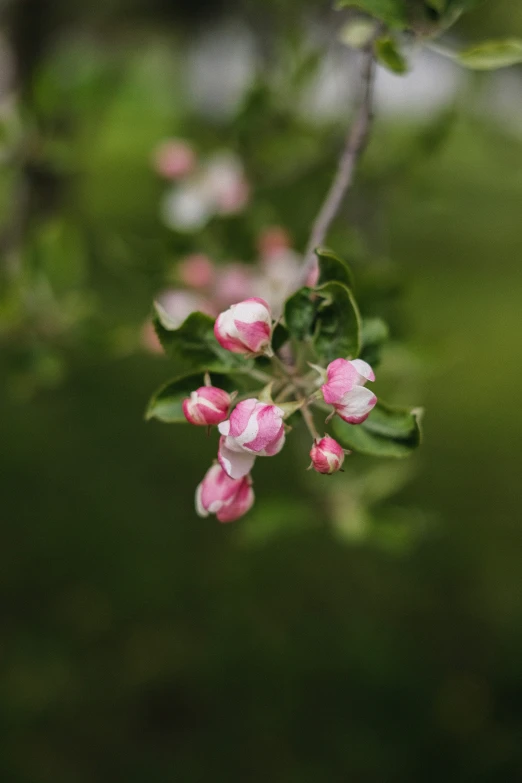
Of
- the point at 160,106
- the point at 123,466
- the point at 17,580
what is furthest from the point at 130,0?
the point at 160,106

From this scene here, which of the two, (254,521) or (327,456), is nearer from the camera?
(327,456)

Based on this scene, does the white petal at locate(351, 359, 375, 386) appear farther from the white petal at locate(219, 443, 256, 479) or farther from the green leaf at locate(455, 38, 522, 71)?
the green leaf at locate(455, 38, 522, 71)

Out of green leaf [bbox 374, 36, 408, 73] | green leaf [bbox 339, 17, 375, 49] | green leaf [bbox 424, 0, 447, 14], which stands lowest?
green leaf [bbox 374, 36, 408, 73]

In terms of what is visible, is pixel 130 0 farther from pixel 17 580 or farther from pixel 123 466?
pixel 17 580

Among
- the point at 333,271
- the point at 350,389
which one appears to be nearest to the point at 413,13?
the point at 333,271

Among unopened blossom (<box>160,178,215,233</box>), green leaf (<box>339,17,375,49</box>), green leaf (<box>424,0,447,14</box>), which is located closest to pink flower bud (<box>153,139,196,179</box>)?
unopened blossom (<box>160,178,215,233</box>)

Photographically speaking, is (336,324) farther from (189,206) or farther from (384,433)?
(189,206)

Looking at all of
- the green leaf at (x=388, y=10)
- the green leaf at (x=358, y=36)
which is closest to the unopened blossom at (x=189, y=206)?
the green leaf at (x=358, y=36)
